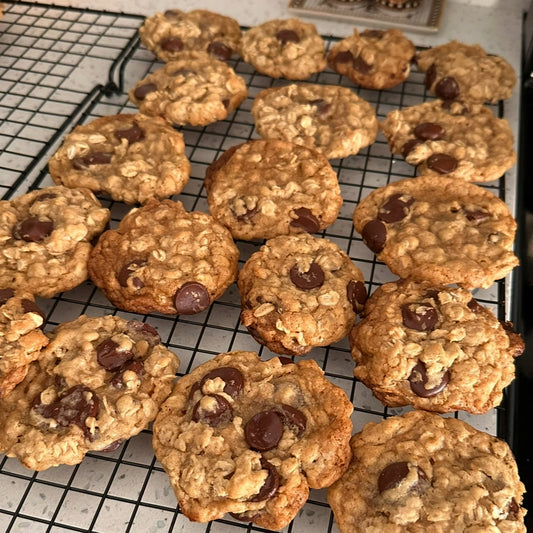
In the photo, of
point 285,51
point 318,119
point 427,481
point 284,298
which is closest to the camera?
point 427,481

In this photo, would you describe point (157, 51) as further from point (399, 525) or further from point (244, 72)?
point (399, 525)

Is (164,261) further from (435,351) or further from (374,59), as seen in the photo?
(374,59)

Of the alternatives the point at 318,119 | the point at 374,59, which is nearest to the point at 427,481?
the point at 318,119

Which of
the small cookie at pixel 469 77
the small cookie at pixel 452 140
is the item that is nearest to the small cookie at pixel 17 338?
the small cookie at pixel 452 140

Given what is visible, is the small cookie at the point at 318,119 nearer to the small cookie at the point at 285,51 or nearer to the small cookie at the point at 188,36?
the small cookie at the point at 285,51

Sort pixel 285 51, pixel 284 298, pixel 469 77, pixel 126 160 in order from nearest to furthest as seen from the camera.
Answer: pixel 284 298
pixel 126 160
pixel 469 77
pixel 285 51

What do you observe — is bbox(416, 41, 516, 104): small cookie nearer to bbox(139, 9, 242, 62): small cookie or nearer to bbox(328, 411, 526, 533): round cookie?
bbox(139, 9, 242, 62): small cookie

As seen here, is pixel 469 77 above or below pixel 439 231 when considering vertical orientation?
above
